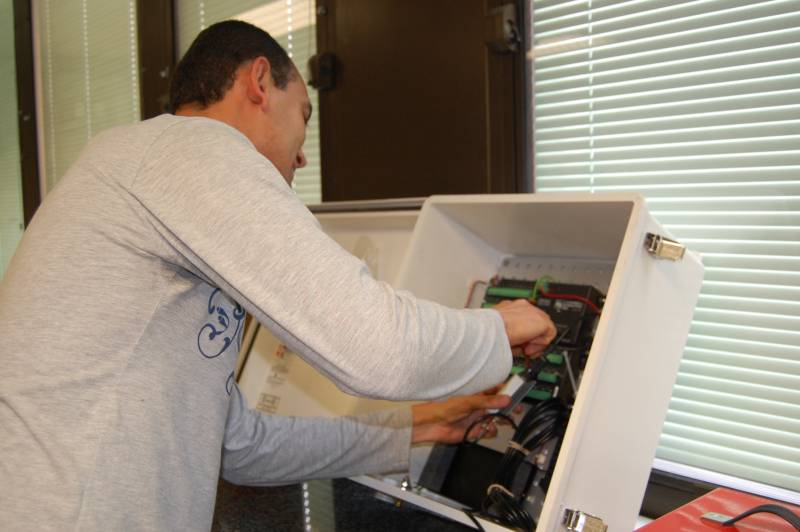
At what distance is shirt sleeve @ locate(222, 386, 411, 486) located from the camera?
112cm

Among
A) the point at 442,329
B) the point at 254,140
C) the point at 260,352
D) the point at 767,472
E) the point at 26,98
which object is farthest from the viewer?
the point at 26,98

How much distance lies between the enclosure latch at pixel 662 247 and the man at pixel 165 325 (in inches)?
7.3

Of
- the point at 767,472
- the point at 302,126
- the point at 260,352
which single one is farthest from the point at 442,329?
the point at 260,352

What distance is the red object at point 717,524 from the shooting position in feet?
2.67

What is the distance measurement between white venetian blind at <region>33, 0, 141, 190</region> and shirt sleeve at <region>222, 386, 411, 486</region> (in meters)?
2.16

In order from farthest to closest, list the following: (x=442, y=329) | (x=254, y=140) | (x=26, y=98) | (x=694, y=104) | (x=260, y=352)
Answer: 1. (x=26, y=98)
2. (x=260, y=352)
3. (x=694, y=104)
4. (x=254, y=140)
5. (x=442, y=329)

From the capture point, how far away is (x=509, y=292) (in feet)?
3.96

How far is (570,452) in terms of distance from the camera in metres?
0.80

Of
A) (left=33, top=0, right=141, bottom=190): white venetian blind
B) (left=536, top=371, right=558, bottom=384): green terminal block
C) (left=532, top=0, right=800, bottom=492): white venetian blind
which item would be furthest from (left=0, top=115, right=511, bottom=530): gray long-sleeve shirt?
(left=33, top=0, right=141, bottom=190): white venetian blind

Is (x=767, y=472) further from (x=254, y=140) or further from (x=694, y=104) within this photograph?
(x=254, y=140)

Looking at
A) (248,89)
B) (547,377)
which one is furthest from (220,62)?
(547,377)

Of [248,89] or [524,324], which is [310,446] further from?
[248,89]

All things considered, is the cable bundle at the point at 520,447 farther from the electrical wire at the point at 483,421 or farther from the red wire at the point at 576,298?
the red wire at the point at 576,298

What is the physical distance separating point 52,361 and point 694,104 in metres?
1.13
